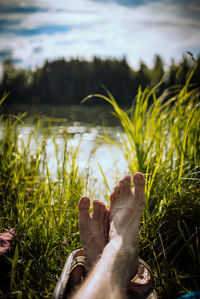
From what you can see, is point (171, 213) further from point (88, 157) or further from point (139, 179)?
point (88, 157)

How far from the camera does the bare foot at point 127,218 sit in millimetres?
792

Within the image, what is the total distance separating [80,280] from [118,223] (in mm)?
302

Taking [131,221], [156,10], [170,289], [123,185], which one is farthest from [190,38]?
A: [170,289]

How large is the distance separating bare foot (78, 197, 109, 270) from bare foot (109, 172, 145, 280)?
0.07m

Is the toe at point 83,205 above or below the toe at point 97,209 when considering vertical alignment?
above

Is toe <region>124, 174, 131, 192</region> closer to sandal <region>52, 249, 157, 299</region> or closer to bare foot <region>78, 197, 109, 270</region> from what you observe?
bare foot <region>78, 197, 109, 270</region>

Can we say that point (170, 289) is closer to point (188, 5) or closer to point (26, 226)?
point (26, 226)

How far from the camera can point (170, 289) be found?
0.74 metres

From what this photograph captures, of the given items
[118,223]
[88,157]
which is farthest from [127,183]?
[88,157]

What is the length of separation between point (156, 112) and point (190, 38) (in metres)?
1.10

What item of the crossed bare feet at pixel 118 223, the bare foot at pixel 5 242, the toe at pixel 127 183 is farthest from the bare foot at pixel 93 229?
the bare foot at pixel 5 242

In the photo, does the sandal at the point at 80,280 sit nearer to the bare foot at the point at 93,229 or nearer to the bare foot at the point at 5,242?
the bare foot at the point at 93,229

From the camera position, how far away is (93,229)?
1035mm

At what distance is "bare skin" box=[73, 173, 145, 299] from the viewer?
0.60m
